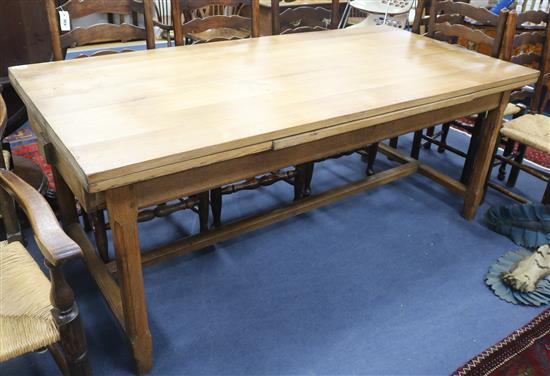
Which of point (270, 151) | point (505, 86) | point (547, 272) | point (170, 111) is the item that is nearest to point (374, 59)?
point (505, 86)

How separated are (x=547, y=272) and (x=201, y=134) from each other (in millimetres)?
1642

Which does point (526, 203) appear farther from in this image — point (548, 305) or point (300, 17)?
point (300, 17)

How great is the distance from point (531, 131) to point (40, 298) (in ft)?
7.23

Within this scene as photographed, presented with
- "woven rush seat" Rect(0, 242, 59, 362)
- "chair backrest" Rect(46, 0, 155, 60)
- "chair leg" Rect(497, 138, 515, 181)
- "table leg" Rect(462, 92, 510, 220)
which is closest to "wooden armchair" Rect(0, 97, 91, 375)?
"woven rush seat" Rect(0, 242, 59, 362)

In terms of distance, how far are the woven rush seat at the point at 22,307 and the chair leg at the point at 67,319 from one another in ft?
0.07

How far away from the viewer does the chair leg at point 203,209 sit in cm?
201

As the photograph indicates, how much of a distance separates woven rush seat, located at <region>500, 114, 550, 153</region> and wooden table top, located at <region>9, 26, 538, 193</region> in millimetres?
342

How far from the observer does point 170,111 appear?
1.37m

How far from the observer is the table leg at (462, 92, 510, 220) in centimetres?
212

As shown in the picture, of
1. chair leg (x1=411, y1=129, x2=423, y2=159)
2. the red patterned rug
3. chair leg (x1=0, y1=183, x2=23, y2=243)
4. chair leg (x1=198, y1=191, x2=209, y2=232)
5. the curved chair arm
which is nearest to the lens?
the curved chair arm

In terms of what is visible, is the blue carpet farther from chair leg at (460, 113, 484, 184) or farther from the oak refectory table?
chair leg at (460, 113, 484, 184)

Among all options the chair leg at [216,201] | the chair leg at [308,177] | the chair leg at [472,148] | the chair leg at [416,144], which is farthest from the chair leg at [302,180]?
the chair leg at [472,148]

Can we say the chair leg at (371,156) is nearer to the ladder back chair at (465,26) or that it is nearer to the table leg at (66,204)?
the ladder back chair at (465,26)

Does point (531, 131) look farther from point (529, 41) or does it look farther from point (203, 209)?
point (203, 209)
